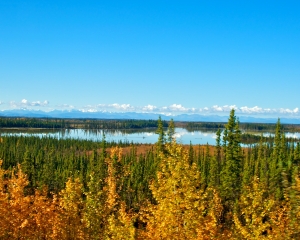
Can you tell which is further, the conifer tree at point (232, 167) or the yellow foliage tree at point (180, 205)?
the conifer tree at point (232, 167)

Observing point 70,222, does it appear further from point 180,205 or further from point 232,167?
point 232,167

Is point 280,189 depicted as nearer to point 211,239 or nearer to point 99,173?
point 99,173

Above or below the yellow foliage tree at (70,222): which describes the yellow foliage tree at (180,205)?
above

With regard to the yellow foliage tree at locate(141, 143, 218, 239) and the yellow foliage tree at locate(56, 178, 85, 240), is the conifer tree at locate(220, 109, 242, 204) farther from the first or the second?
the yellow foliage tree at locate(141, 143, 218, 239)

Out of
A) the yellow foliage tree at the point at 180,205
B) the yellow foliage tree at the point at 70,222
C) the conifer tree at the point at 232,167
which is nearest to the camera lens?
the yellow foliage tree at the point at 180,205

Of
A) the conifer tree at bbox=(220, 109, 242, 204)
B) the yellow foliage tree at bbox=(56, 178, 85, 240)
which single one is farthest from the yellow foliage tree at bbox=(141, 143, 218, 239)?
the conifer tree at bbox=(220, 109, 242, 204)

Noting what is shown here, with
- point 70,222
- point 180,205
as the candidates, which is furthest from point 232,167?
point 180,205

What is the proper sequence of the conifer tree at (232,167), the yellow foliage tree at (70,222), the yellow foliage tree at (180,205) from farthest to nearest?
the conifer tree at (232,167), the yellow foliage tree at (70,222), the yellow foliage tree at (180,205)

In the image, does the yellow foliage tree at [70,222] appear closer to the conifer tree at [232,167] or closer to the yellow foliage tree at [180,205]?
the yellow foliage tree at [180,205]

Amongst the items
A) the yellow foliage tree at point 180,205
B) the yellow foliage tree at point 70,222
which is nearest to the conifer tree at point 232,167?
the yellow foliage tree at point 70,222

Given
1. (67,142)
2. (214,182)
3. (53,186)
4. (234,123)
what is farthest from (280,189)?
(67,142)

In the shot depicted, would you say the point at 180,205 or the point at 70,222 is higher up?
the point at 180,205

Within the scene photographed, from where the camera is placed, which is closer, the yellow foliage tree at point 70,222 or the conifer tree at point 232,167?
the yellow foliage tree at point 70,222

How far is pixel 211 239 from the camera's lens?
20281 millimetres
